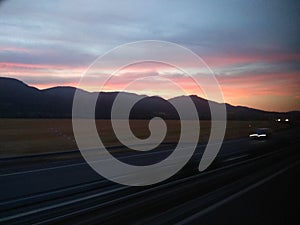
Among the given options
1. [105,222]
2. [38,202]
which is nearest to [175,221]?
[105,222]

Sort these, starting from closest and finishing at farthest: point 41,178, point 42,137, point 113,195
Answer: point 113,195 → point 41,178 → point 42,137

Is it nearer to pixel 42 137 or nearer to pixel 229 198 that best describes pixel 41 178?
pixel 229 198

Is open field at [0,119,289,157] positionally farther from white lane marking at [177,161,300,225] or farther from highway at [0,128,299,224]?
white lane marking at [177,161,300,225]

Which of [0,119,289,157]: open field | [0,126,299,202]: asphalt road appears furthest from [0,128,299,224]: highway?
[0,119,289,157]: open field

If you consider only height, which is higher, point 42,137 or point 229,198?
point 42,137

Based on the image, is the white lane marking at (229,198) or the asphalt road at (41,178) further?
the asphalt road at (41,178)

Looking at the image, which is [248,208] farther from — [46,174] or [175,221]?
[46,174]

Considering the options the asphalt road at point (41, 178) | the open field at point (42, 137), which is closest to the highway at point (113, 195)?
the asphalt road at point (41, 178)

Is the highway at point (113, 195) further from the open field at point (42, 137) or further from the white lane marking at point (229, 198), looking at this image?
the open field at point (42, 137)

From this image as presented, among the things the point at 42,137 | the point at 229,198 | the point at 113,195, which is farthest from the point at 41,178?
the point at 42,137

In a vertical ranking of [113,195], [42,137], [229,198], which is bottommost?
[229,198]

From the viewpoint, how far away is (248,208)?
10.1 m

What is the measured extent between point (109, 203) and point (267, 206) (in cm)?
349

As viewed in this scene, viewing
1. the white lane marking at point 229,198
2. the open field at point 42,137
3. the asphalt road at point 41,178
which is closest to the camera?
the white lane marking at point 229,198
